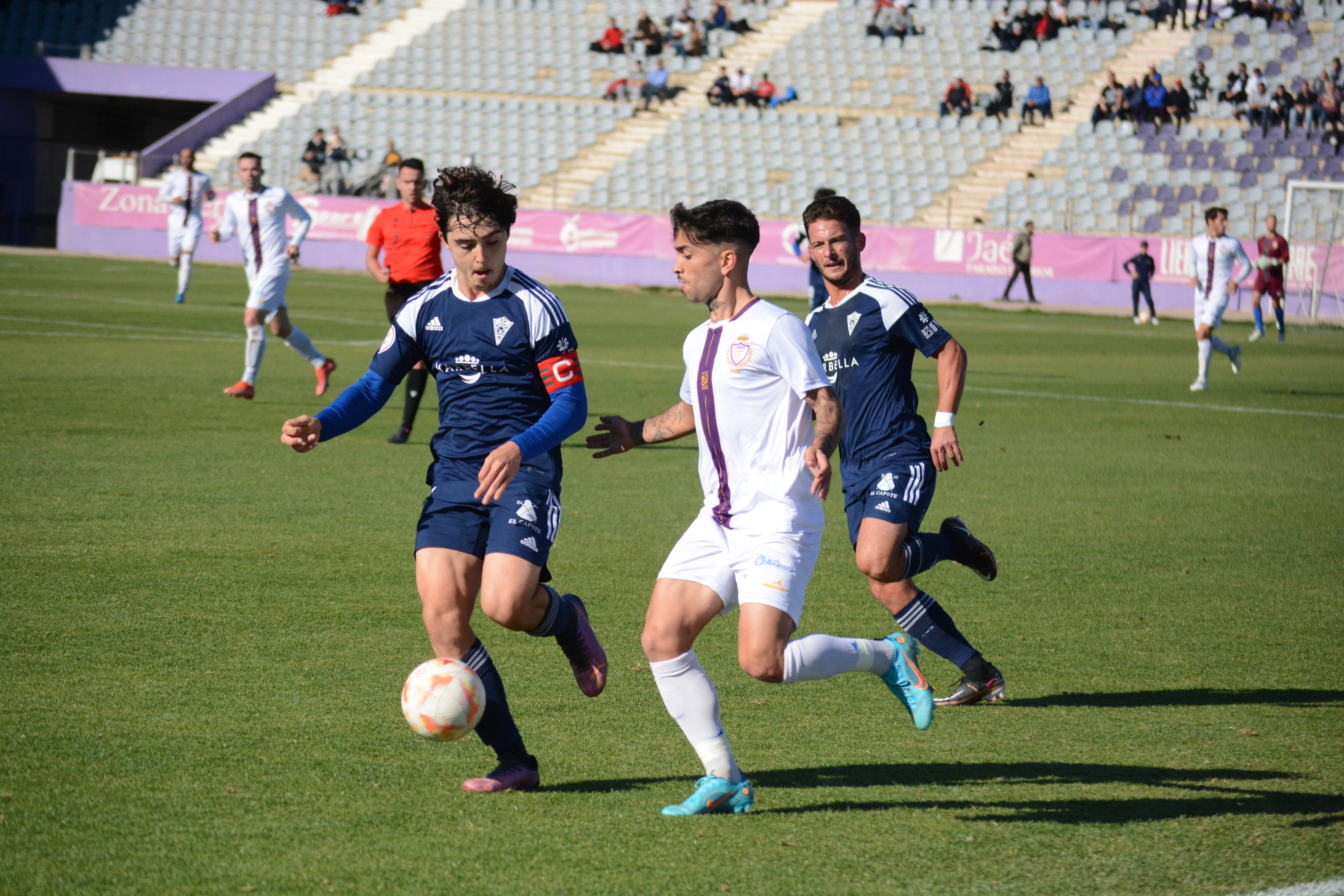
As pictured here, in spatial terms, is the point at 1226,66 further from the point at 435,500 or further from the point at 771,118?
the point at 435,500

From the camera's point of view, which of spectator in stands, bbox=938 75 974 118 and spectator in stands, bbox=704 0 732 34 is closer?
spectator in stands, bbox=938 75 974 118

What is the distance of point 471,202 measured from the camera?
4.68 m

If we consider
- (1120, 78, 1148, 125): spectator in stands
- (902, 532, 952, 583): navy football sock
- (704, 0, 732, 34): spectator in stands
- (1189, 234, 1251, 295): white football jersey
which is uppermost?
(704, 0, 732, 34): spectator in stands

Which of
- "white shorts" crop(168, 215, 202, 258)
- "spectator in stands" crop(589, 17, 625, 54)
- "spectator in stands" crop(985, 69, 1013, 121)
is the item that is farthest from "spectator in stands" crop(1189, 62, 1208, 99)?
"white shorts" crop(168, 215, 202, 258)

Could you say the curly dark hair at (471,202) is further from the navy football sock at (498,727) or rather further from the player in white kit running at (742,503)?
the navy football sock at (498,727)

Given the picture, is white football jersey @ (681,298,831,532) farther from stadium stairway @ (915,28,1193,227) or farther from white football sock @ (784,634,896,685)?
stadium stairway @ (915,28,1193,227)

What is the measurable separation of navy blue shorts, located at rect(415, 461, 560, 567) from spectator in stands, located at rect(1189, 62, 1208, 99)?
39.4 metres

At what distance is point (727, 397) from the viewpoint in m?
4.58

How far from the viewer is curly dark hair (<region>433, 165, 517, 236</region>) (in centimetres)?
468

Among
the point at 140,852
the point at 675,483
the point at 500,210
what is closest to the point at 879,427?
the point at 500,210

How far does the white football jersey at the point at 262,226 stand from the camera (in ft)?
46.5

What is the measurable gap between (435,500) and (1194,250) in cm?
1535

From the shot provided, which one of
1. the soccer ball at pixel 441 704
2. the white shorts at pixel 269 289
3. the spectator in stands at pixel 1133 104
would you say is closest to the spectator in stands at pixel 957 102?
the spectator in stands at pixel 1133 104

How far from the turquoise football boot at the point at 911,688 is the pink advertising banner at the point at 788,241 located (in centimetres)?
2842
